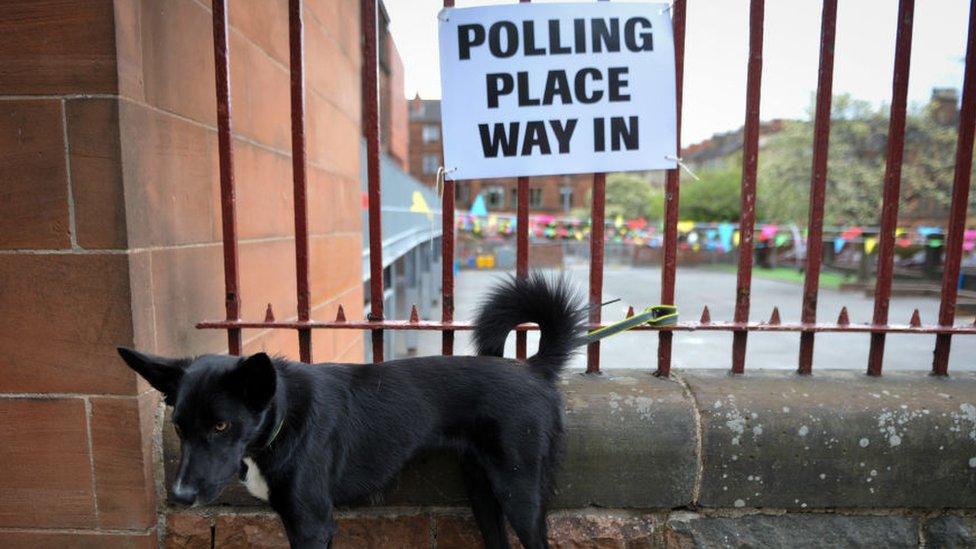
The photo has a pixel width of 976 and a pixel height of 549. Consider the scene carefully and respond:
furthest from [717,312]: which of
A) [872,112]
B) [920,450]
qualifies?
[920,450]

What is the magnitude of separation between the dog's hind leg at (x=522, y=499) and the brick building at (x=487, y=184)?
45192 mm

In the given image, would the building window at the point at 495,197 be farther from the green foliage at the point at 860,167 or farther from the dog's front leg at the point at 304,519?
the dog's front leg at the point at 304,519

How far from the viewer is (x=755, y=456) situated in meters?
2.04

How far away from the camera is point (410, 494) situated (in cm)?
208

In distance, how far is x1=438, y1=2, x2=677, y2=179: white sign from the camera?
2.11 metres

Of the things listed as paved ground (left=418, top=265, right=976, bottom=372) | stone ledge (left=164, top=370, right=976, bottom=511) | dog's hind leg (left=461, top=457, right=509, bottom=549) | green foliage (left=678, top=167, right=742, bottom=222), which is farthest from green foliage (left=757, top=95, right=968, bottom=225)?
dog's hind leg (left=461, top=457, right=509, bottom=549)

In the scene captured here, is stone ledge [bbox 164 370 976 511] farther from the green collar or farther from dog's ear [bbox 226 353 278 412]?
dog's ear [bbox 226 353 278 412]

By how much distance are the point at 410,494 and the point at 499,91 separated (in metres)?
1.56

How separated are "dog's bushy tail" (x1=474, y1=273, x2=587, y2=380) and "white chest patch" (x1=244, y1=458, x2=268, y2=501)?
830 mm

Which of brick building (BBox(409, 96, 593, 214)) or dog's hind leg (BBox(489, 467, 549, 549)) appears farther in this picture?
brick building (BBox(409, 96, 593, 214))

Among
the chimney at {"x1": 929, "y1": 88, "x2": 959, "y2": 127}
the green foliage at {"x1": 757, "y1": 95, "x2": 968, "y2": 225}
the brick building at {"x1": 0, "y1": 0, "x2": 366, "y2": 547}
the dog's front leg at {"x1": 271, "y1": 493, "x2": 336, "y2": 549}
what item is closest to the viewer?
the dog's front leg at {"x1": 271, "y1": 493, "x2": 336, "y2": 549}

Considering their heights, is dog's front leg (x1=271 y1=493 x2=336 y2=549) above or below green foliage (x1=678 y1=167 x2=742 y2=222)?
below

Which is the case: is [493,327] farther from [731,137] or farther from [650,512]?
[731,137]

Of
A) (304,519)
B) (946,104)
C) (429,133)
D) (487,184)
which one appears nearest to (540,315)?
(304,519)
